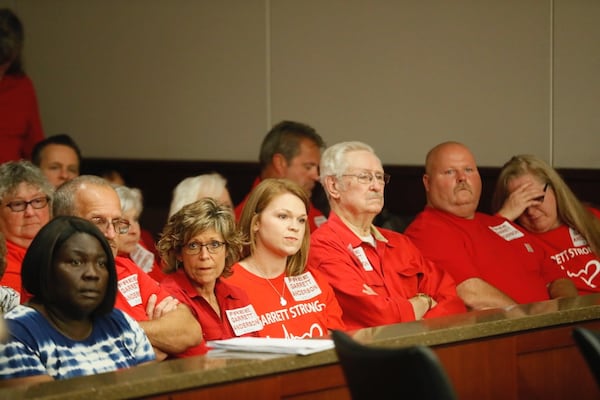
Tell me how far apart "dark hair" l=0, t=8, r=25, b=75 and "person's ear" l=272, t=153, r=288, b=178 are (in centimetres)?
167

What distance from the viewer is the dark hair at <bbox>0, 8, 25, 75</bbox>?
5977 mm

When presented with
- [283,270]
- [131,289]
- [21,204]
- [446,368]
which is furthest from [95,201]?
[446,368]

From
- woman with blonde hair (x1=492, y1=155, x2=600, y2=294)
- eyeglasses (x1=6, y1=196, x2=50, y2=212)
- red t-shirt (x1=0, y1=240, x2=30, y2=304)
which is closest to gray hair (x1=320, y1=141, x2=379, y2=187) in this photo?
woman with blonde hair (x1=492, y1=155, x2=600, y2=294)

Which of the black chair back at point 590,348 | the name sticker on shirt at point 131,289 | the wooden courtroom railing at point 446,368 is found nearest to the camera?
the black chair back at point 590,348

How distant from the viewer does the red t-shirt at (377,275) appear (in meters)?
4.25

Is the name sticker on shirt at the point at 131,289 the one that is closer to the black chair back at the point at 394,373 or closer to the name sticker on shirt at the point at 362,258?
the name sticker on shirt at the point at 362,258

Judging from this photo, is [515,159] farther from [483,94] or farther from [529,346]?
[529,346]

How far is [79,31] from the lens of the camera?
7348 millimetres

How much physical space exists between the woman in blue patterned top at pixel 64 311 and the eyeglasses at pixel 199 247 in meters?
0.82

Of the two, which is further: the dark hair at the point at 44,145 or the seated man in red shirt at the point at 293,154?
the seated man in red shirt at the point at 293,154

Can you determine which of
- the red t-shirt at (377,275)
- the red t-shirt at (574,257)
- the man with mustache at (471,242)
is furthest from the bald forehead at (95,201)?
the red t-shirt at (574,257)

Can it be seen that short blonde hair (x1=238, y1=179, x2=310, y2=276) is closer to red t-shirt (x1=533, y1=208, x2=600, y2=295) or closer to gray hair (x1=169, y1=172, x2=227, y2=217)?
gray hair (x1=169, y1=172, x2=227, y2=217)

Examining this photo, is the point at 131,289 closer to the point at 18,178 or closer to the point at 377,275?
the point at 18,178

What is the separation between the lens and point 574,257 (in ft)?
16.6
